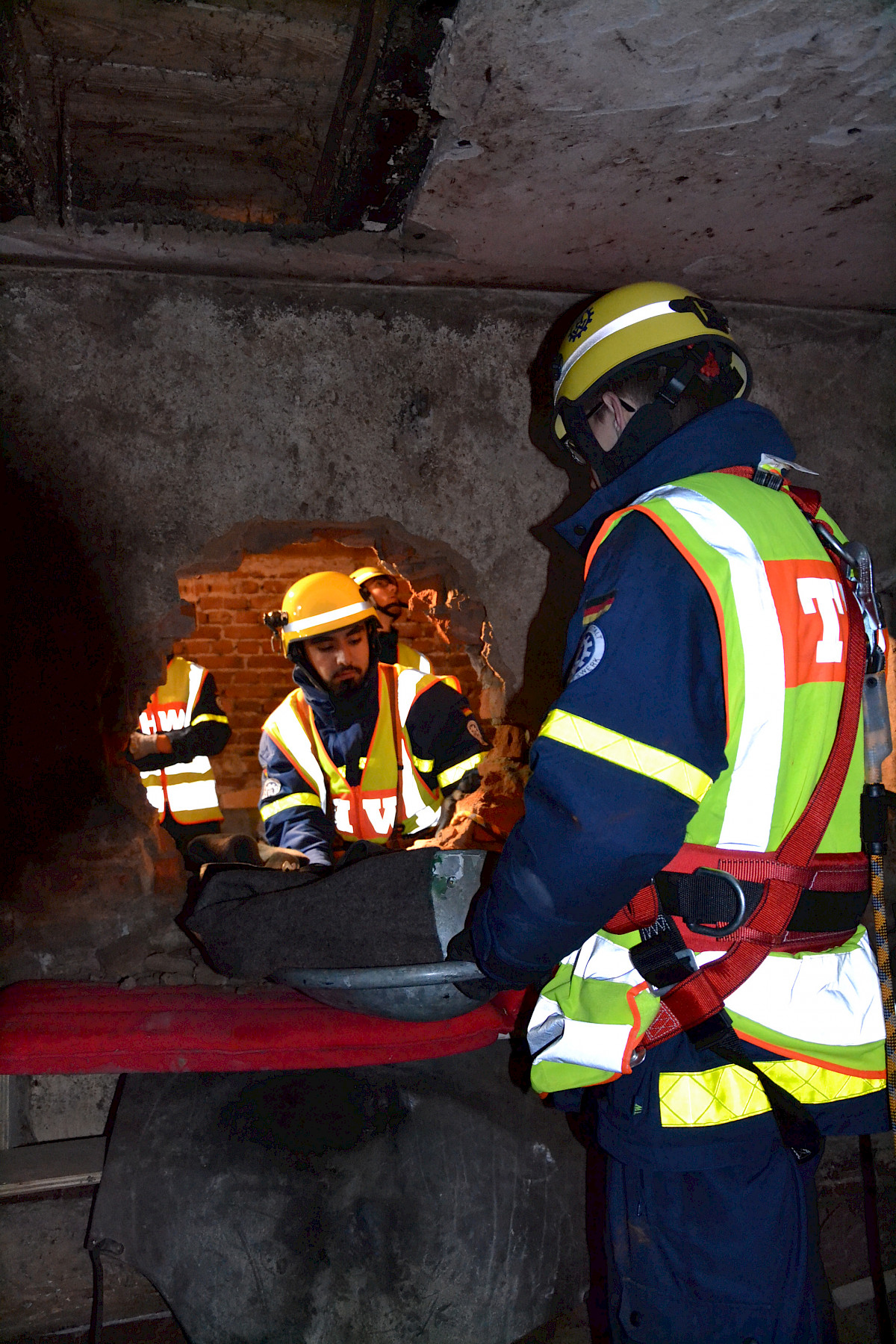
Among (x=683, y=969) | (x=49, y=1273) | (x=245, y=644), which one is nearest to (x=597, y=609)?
(x=683, y=969)

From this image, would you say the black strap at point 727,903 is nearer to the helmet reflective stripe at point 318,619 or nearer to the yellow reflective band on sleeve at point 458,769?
the yellow reflective band on sleeve at point 458,769

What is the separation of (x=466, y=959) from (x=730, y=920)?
0.63 metres

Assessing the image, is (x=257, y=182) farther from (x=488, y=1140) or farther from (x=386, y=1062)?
(x=488, y=1140)

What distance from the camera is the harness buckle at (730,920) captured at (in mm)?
1372

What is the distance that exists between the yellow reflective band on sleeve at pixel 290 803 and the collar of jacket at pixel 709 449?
2.67 m

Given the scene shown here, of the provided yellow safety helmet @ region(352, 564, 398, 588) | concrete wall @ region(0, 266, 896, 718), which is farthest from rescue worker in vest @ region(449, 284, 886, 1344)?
yellow safety helmet @ region(352, 564, 398, 588)

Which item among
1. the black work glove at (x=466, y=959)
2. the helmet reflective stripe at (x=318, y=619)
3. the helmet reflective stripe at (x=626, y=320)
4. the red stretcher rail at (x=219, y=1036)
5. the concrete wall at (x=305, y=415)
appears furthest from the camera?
the helmet reflective stripe at (x=318, y=619)

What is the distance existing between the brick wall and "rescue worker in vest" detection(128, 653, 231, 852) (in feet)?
9.68

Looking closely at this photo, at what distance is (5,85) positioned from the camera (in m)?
2.21

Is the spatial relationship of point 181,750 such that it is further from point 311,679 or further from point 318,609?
point 318,609

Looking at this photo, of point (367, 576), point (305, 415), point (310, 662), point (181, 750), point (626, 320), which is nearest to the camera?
point (626, 320)

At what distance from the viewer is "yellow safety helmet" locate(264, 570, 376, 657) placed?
4.13m

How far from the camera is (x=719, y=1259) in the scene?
145 cm

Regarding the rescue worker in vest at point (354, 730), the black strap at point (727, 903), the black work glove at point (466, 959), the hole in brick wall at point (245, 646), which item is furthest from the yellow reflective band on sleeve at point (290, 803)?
the hole in brick wall at point (245, 646)
